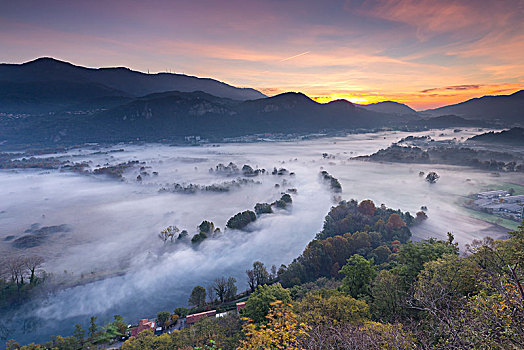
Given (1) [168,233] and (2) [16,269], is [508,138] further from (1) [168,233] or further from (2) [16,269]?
(2) [16,269]

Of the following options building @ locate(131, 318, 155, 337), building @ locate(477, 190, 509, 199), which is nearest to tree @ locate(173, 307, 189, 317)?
building @ locate(131, 318, 155, 337)

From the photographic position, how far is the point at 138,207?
76.9m

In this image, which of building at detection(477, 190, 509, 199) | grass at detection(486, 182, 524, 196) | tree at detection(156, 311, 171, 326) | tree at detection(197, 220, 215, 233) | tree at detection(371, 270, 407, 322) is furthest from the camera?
grass at detection(486, 182, 524, 196)

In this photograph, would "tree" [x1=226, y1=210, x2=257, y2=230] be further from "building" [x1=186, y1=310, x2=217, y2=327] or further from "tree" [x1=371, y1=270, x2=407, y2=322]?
"tree" [x1=371, y1=270, x2=407, y2=322]

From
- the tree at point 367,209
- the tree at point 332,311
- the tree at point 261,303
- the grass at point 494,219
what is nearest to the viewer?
the tree at point 332,311

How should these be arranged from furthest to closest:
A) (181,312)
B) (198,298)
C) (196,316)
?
(198,298)
(181,312)
(196,316)

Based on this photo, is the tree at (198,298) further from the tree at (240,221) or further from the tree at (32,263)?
the tree at (32,263)

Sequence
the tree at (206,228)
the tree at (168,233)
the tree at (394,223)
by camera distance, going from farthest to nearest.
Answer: the tree at (206,228) < the tree at (168,233) < the tree at (394,223)

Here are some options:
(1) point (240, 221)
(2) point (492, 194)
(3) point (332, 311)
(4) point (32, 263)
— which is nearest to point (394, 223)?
(1) point (240, 221)

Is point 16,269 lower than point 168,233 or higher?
lower

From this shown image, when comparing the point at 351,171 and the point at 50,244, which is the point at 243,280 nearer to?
the point at 50,244

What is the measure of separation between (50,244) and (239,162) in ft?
314

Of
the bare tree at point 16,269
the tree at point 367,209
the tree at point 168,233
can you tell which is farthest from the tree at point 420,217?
the bare tree at point 16,269

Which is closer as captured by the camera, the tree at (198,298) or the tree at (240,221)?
the tree at (198,298)
